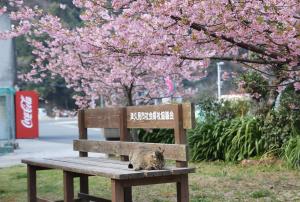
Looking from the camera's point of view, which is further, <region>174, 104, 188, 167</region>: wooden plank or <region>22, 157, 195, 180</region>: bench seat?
<region>174, 104, 188, 167</region>: wooden plank

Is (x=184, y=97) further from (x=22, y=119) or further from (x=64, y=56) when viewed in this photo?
(x=22, y=119)

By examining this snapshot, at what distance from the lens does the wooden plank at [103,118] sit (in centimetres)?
694

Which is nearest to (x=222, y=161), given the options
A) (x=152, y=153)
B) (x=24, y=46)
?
(x=152, y=153)

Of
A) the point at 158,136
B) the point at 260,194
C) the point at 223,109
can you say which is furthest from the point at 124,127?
the point at 158,136

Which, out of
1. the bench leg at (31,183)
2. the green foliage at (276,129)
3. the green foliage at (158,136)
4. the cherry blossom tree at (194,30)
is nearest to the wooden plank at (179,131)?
the cherry blossom tree at (194,30)

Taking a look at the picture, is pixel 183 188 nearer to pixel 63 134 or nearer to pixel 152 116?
pixel 152 116

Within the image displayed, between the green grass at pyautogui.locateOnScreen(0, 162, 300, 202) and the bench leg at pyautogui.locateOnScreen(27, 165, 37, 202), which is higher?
the bench leg at pyautogui.locateOnScreen(27, 165, 37, 202)

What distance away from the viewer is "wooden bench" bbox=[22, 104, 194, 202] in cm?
539

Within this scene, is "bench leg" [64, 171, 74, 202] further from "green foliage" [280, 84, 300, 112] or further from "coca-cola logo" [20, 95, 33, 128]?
"coca-cola logo" [20, 95, 33, 128]

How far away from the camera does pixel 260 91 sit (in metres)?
12.4

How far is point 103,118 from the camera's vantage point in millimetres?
7301

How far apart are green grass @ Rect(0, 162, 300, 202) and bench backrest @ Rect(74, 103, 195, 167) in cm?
118

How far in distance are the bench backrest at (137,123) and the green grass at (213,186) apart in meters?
1.18

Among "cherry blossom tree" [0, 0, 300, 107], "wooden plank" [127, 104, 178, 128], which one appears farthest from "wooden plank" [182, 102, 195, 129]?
"cherry blossom tree" [0, 0, 300, 107]
